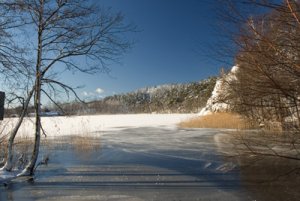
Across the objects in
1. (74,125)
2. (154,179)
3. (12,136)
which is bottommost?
(154,179)

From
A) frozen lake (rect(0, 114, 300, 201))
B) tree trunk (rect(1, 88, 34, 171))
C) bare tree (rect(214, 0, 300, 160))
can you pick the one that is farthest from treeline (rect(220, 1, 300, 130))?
tree trunk (rect(1, 88, 34, 171))

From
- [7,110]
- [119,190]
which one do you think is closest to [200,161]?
[119,190]

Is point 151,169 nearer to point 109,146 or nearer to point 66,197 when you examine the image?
point 66,197

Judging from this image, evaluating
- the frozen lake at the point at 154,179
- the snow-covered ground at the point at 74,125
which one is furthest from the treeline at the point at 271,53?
the snow-covered ground at the point at 74,125

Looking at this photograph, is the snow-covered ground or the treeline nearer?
the treeline

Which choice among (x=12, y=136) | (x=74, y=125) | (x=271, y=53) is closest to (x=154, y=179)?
(x=12, y=136)

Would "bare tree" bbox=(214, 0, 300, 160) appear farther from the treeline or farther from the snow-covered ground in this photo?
the snow-covered ground

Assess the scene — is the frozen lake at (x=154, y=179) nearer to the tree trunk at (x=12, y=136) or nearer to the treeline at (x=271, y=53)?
the tree trunk at (x=12, y=136)

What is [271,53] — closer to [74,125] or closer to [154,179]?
[154,179]

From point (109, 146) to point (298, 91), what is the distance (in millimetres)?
11595

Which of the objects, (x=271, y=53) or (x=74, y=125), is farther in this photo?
(x=74, y=125)

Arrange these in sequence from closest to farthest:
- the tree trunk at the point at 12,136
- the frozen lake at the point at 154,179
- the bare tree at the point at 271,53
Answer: the bare tree at the point at 271,53, the frozen lake at the point at 154,179, the tree trunk at the point at 12,136

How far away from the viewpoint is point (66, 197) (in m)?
6.98

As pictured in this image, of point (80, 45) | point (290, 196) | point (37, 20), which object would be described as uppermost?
point (37, 20)
